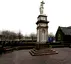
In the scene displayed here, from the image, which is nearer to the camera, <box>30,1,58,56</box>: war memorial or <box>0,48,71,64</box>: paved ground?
<box>0,48,71,64</box>: paved ground

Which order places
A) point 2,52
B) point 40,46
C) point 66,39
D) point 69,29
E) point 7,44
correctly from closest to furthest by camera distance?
1. point 40,46
2. point 2,52
3. point 7,44
4. point 66,39
5. point 69,29

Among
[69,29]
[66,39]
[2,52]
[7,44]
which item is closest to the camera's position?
[2,52]

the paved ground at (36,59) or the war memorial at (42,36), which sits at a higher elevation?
the war memorial at (42,36)

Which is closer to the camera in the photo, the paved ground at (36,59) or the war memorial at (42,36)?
the paved ground at (36,59)

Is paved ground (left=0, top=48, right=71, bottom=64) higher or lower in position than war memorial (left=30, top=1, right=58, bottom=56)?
lower

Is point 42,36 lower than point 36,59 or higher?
higher

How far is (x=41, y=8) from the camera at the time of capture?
1678 cm

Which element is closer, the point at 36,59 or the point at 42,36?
the point at 36,59

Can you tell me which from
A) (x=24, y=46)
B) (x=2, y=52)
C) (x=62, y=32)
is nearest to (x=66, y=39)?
(x=62, y=32)

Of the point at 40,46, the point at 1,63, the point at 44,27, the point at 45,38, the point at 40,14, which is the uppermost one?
the point at 40,14

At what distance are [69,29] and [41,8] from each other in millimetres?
24642

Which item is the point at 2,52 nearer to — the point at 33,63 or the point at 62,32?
the point at 33,63

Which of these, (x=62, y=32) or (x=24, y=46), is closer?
(x=24, y=46)

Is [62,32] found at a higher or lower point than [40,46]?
higher
